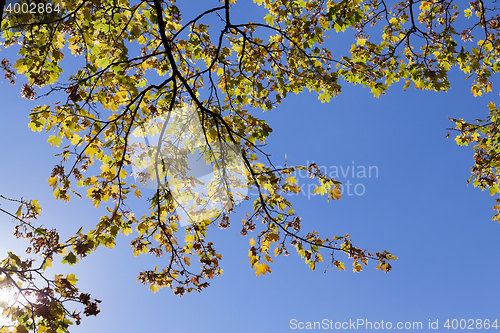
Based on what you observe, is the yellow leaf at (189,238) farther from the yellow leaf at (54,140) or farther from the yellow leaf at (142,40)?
the yellow leaf at (142,40)

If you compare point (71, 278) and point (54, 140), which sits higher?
point (54, 140)

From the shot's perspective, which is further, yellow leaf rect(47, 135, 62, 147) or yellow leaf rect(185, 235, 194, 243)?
yellow leaf rect(185, 235, 194, 243)

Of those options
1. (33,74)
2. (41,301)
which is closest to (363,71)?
(33,74)

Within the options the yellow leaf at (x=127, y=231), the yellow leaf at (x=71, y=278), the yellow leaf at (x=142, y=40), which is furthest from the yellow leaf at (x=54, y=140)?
the yellow leaf at (x=142, y=40)

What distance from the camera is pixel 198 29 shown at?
227 inches

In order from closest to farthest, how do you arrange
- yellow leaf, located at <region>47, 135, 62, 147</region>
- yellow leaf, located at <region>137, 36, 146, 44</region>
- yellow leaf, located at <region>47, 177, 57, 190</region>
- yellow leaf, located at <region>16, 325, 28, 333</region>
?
yellow leaf, located at <region>16, 325, 28, 333</region> < yellow leaf, located at <region>47, 177, 57, 190</region> < yellow leaf, located at <region>47, 135, 62, 147</region> < yellow leaf, located at <region>137, 36, 146, 44</region>

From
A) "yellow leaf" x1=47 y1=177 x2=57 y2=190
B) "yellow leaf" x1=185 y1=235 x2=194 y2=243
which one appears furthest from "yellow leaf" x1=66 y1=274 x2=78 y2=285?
"yellow leaf" x1=185 y1=235 x2=194 y2=243

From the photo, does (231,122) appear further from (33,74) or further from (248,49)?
(33,74)

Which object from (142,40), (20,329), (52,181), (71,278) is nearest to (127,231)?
(71,278)

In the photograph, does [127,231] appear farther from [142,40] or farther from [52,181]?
[142,40]

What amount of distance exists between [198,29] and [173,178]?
319cm

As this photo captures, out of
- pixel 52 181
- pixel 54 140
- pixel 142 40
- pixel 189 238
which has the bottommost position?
pixel 189 238

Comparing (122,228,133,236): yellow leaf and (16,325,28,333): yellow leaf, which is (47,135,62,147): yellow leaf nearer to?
(122,228,133,236): yellow leaf

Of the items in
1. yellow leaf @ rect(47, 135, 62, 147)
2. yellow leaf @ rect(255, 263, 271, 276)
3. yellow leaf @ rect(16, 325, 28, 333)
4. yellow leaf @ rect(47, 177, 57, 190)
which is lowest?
yellow leaf @ rect(16, 325, 28, 333)
